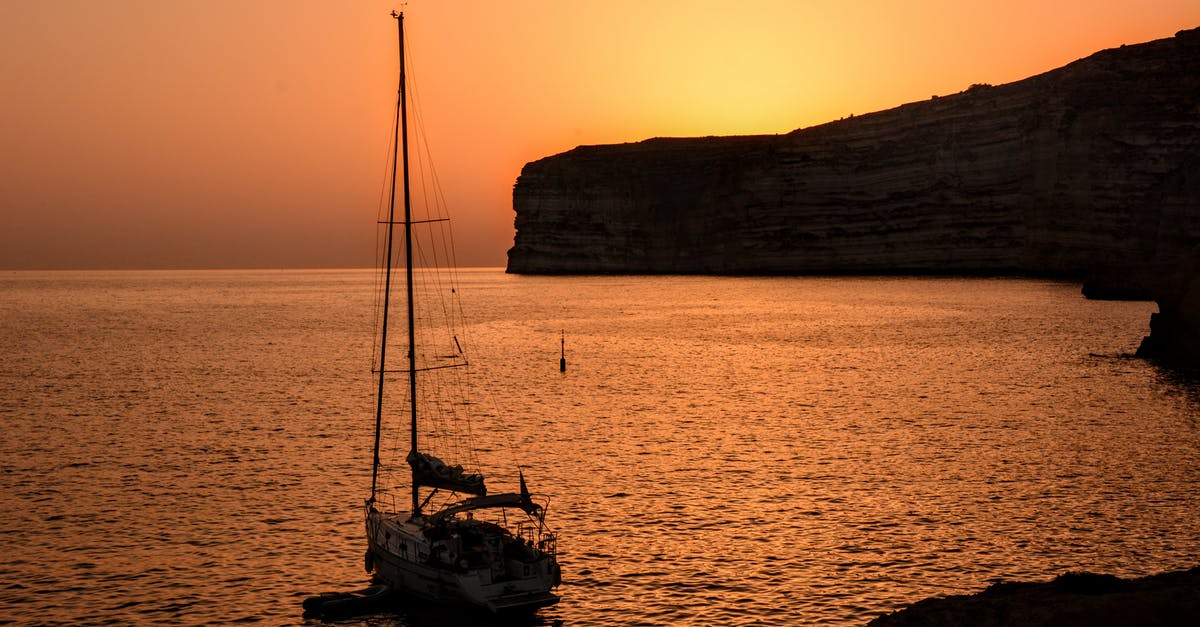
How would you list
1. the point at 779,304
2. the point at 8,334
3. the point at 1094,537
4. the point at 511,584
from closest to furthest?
1. the point at 511,584
2. the point at 1094,537
3. the point at 8,334
4. the point at 779,304

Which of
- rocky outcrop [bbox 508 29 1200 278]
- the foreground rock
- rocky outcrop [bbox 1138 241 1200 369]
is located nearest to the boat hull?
the foreground rock

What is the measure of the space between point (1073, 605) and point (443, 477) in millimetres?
15214

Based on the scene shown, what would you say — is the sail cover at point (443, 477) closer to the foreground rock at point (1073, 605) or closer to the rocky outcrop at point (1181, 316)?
the foreground rock at point (1073, 605)

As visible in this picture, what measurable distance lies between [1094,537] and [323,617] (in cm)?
1931

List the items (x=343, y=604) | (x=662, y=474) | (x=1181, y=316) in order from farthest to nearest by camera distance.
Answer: (x=1181, y=316) → (x=662, y=474) → (x=343, y=604)

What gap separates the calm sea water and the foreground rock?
5660 mm

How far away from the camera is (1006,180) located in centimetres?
15800

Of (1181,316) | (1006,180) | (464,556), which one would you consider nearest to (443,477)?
(464,556)

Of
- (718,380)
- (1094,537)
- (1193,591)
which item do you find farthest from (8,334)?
(1193,591)

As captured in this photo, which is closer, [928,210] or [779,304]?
[779,304]

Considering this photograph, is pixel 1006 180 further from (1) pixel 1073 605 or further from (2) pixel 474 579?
(1) pixel 1073 605

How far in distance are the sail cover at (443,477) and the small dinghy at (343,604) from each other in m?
3.04

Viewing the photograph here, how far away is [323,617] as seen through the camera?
22062 mm

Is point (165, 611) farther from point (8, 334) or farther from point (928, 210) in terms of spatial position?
point (928, 210)
